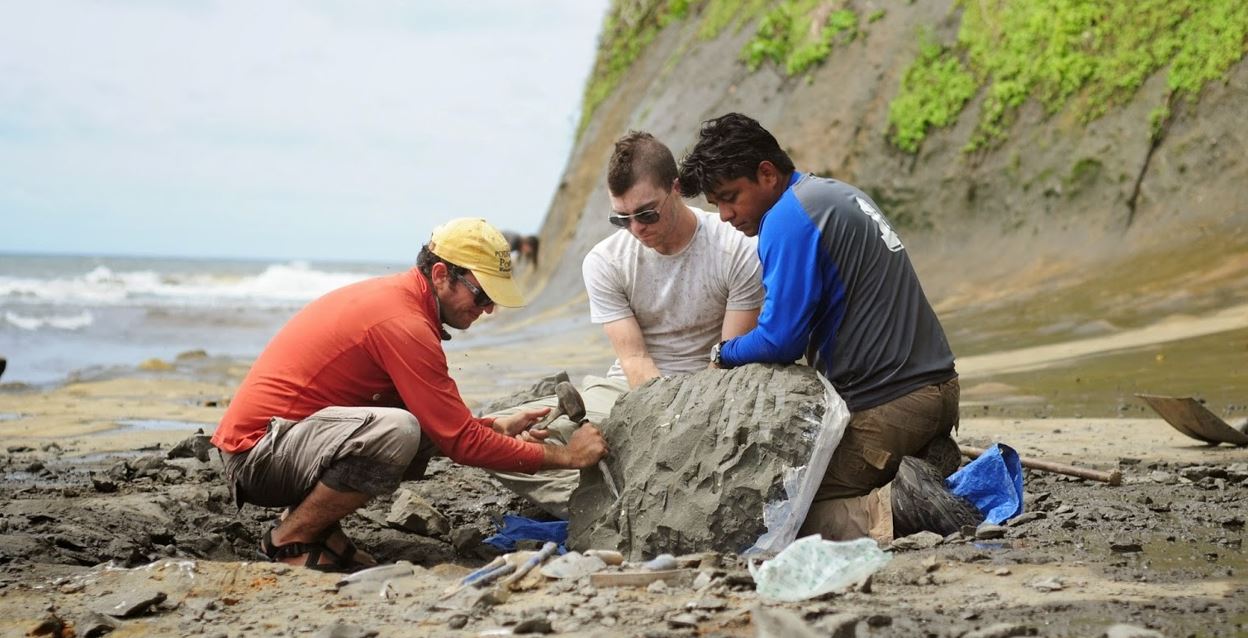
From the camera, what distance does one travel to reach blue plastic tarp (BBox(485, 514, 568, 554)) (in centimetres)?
529

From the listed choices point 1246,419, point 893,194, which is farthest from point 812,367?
point 893,194

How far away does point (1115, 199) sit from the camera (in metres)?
12.5

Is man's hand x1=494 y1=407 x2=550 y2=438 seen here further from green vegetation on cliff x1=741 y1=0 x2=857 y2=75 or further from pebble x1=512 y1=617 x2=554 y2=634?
green vegetation on cliff x1=741 y1=0 x2=857 y2=75

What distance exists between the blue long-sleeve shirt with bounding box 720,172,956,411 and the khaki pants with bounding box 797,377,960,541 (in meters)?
0.06

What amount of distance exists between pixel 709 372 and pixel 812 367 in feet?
1.39

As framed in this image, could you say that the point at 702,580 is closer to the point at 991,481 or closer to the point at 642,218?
the point at 991,481

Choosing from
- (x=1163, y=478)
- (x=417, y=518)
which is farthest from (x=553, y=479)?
Result: (x=1163, y=478)

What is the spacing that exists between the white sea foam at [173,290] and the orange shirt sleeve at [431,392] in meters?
23.8

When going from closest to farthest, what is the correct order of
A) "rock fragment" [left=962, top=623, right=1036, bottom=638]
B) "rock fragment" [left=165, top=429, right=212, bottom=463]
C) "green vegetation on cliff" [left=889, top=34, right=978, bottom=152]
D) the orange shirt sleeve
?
"rock fragment" [left=962, top=623, right=1036, bottom=638]
the orange shirt sleeve
"rock fragment" [left=165, top=429, right=212, bottom=463]
"green vegetation on cliff" [left=889, top=34, right=978, bottom=152]

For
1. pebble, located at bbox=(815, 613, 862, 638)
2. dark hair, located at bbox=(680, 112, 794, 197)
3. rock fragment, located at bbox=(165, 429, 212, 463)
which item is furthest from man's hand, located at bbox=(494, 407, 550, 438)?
rock fragment, located at bbox=(165, 429, 212, 463)

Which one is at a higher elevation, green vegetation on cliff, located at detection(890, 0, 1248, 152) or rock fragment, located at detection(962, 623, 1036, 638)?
green vegetation on cliff, located at detection(890, 0, 1248, 152)

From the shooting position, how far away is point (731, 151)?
4.59 metres

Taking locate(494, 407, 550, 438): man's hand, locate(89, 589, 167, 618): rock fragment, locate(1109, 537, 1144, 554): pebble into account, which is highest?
locate(494, 407, 550, 438): man's hand

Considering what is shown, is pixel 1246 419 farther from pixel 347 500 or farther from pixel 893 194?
pixel 893 194
